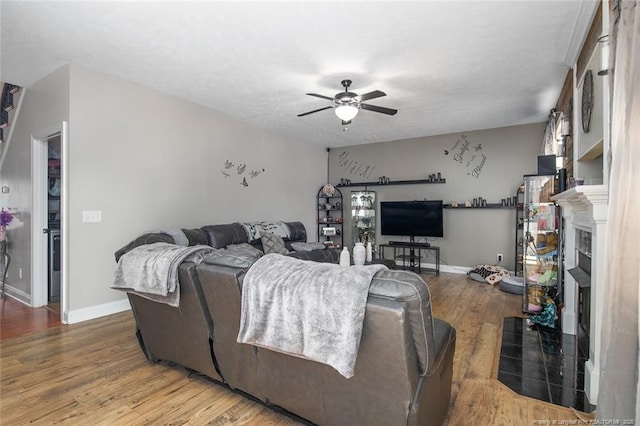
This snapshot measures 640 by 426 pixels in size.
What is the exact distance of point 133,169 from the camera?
148 inches

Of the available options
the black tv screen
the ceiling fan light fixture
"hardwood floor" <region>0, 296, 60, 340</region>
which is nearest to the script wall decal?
the black tv screen

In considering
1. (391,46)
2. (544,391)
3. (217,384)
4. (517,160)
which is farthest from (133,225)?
(517,160)

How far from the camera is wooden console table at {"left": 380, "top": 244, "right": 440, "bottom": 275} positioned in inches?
234

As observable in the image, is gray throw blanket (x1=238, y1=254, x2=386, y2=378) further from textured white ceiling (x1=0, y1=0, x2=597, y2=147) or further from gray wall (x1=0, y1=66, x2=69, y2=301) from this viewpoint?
gray wall (x1=0, y1=66, x2=69, y2=301)

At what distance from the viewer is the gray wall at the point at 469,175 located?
Result: 553cm

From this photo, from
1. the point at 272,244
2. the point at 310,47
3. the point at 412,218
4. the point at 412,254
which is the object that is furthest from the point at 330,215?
the point at 310,47

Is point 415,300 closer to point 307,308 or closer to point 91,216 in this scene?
point 307,308

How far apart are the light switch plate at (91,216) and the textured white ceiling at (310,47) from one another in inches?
59.7

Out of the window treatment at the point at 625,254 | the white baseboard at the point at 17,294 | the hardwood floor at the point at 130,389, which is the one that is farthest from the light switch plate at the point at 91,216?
the window treatment at the point at 625,254

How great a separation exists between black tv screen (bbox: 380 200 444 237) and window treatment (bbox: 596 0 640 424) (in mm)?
4698

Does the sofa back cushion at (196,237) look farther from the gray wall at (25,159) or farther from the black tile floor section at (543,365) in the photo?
the black tile floor section at (543,365)

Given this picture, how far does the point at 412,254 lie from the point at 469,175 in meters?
1.80

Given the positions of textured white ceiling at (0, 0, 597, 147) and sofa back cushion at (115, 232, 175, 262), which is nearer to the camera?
textured white ceiling at (0, 0, 597, 147)

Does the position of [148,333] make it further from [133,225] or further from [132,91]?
[132,91]
